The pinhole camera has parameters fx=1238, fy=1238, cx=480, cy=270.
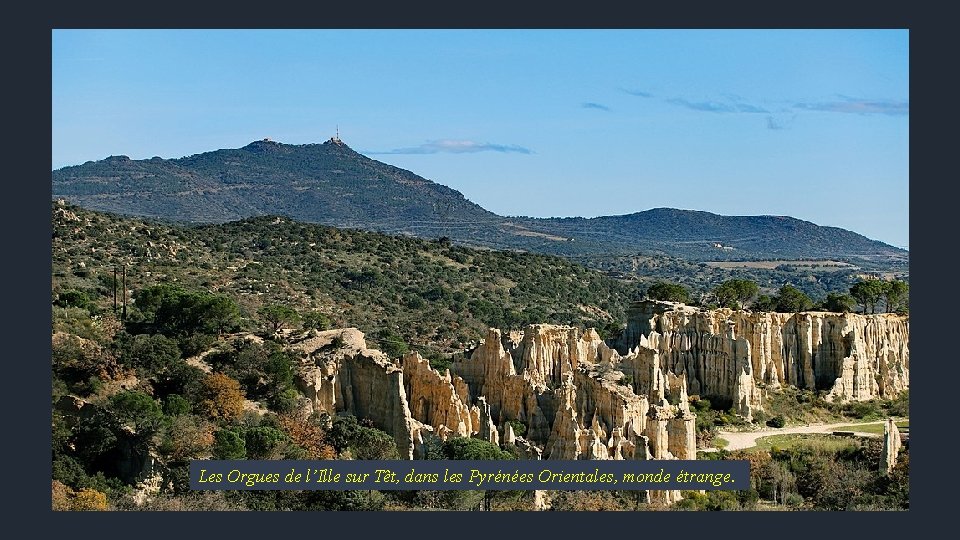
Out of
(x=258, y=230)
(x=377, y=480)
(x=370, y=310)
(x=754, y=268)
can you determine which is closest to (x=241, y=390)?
(x=377, y=480)

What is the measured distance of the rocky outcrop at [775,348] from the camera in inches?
1821

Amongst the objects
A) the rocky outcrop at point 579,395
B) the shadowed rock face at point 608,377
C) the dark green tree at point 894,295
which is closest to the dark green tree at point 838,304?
the dark green tree at point 894,295

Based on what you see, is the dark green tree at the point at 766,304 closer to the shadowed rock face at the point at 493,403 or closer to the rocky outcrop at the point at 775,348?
the rocky outcrop at the point at 775,348

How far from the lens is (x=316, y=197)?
160m

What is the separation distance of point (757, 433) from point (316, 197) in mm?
123297

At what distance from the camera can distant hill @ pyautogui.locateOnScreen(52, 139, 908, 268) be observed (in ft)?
476

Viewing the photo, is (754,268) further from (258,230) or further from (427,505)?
(427,505)

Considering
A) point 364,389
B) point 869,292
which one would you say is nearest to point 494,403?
point 364,389

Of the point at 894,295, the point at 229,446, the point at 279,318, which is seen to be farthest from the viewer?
the point at 894,295

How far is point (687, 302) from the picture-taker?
59750mm

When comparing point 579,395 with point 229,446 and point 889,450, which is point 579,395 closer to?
point 889,450

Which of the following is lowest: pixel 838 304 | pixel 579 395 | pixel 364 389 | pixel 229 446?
pixel 229 446

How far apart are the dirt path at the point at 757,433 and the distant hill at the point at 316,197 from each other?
91837mm

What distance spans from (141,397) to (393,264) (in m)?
48.0
